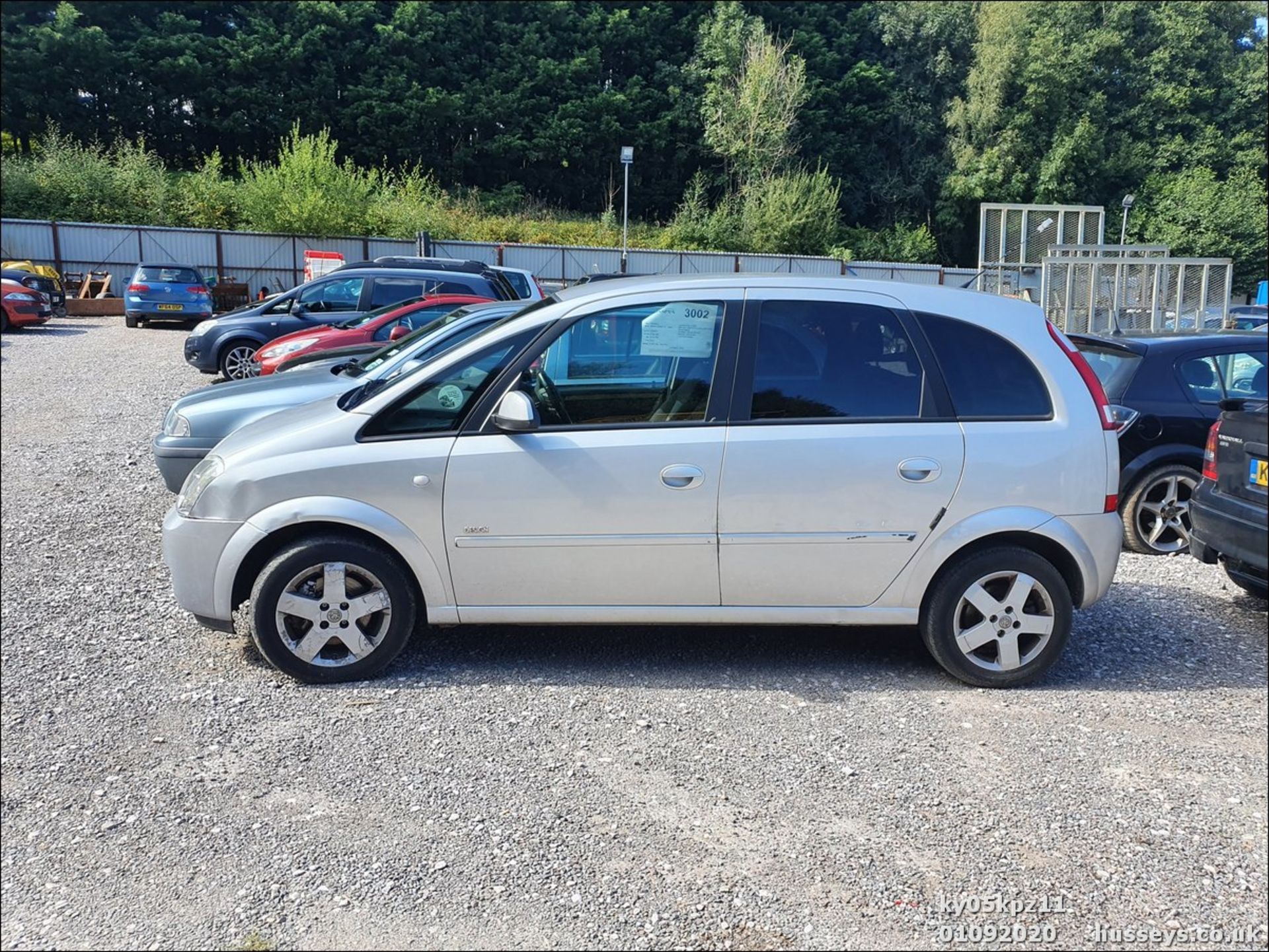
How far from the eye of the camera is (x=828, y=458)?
169 inches

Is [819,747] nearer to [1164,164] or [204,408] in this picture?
[204,408]

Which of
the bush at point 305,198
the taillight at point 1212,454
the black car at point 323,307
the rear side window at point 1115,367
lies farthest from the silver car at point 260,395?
the bush at point 305,198

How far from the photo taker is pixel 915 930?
261 centimetres

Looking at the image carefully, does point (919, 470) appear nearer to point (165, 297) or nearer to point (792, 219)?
point (165, 297)

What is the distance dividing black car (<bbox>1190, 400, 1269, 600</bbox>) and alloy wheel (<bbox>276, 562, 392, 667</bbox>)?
3158mm

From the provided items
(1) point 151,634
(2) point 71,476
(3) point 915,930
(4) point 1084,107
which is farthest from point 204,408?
(4) point 1084,107

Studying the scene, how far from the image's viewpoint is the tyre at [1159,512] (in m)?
6.76

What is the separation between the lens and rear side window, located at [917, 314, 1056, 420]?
4.42m

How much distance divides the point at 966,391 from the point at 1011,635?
1.07 meters

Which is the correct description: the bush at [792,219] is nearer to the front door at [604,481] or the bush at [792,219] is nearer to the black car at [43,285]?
the black car at [43,285]

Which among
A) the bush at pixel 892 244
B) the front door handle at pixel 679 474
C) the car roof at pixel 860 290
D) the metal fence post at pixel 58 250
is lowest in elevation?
the front door handle at pixel 679 474

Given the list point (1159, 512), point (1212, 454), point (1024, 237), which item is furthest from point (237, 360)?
point (1024, 237)

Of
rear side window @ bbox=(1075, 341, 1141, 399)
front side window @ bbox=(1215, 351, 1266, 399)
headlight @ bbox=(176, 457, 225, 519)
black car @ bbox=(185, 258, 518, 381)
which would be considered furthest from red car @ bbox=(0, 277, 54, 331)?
front side window @ bbox=(1215, 351, 1266, 399)

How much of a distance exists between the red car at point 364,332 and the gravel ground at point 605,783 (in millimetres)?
5516
